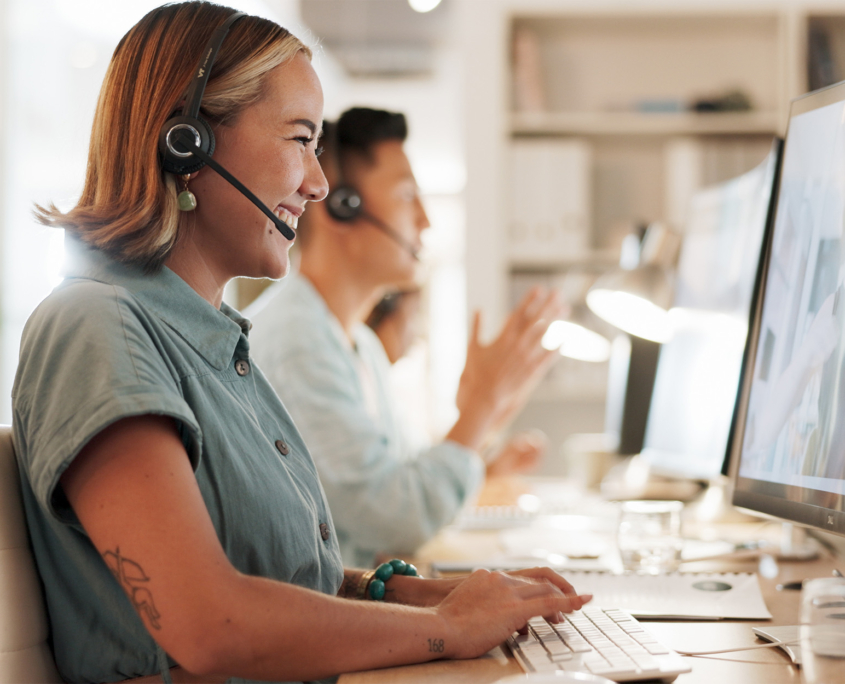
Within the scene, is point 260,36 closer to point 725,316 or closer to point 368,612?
point 368,612

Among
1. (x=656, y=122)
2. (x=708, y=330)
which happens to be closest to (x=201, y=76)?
(x=708, y=330)

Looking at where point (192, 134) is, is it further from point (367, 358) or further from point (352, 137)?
point (367, 358)

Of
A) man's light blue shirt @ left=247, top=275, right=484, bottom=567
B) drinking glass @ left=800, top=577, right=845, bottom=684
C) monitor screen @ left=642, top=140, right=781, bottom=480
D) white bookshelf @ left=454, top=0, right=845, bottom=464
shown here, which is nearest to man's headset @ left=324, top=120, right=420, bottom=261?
man's light blue shirt @ left=247, top=275, right=484, bottom=567

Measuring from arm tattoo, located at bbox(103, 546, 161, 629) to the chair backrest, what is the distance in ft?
0.54

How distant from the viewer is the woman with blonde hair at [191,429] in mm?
612

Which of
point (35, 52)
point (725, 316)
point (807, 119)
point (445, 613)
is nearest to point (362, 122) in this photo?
point (725, 316)

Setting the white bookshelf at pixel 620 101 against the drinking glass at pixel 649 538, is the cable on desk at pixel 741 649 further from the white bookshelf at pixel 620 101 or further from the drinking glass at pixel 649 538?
the white bookshelf at pixel 620 101

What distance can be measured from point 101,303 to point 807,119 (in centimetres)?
73

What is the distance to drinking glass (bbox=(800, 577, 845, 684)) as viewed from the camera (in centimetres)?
59

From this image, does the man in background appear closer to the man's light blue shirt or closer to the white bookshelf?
the man's light blue shirt

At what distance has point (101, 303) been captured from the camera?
0.68 metres

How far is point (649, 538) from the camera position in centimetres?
112

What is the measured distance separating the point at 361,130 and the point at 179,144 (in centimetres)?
95

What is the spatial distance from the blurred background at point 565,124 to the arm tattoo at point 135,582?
171 cm
